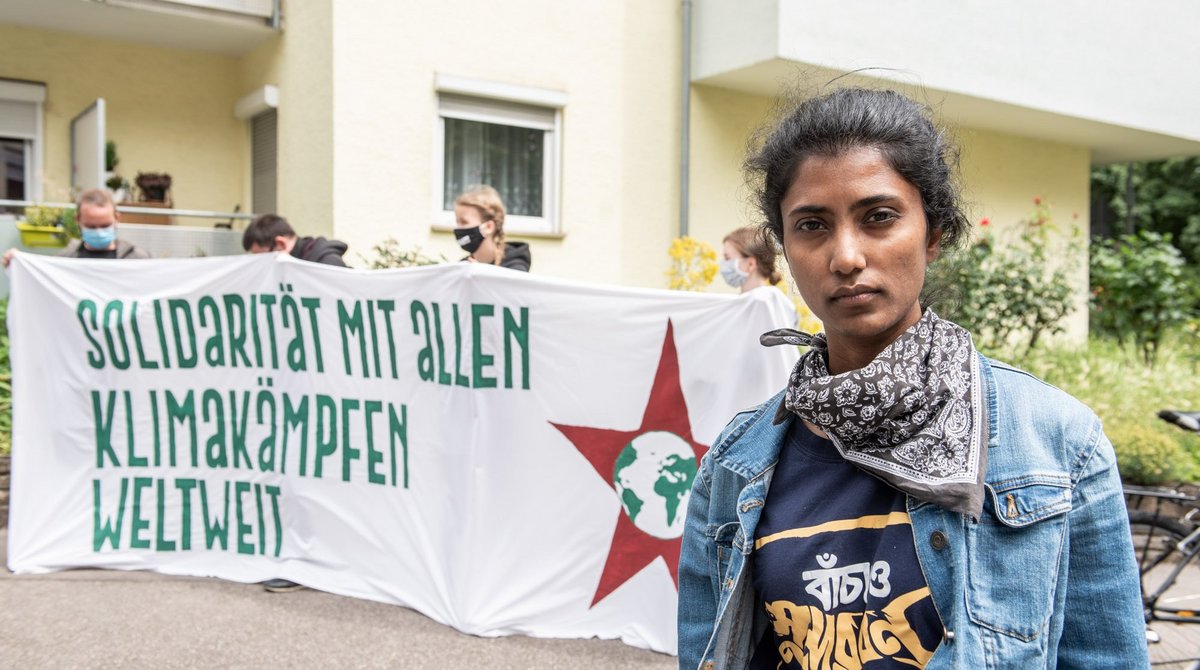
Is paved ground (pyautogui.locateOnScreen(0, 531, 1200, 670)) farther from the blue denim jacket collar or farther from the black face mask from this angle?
the blue denim jacket collar

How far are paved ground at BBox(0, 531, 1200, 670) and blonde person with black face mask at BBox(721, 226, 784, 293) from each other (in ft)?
7.03

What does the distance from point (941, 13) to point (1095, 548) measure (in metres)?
11.3

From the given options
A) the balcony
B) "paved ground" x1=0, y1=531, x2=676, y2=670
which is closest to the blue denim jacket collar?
"paved ground" x1=0, y1=531, x2=676, y2=670

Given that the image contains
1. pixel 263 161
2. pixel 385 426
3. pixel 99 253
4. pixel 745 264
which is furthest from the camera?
pixel 263 161

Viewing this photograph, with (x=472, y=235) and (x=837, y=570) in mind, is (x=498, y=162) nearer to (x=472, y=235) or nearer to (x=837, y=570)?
(x=472, y=235)

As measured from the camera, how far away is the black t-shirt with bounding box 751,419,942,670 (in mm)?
1523

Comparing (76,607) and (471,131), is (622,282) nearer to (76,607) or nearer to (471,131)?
(471,131)

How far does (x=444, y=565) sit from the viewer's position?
5.16 meters

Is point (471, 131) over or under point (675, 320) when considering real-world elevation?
over

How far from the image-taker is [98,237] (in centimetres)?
708

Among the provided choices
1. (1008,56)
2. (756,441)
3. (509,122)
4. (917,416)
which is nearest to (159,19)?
(509,122)

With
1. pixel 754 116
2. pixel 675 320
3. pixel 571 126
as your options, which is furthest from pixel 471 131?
pixel 675 320

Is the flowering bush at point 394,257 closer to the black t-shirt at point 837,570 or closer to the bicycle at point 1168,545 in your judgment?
the bicycle at point 1168,545

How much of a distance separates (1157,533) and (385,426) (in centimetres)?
396
